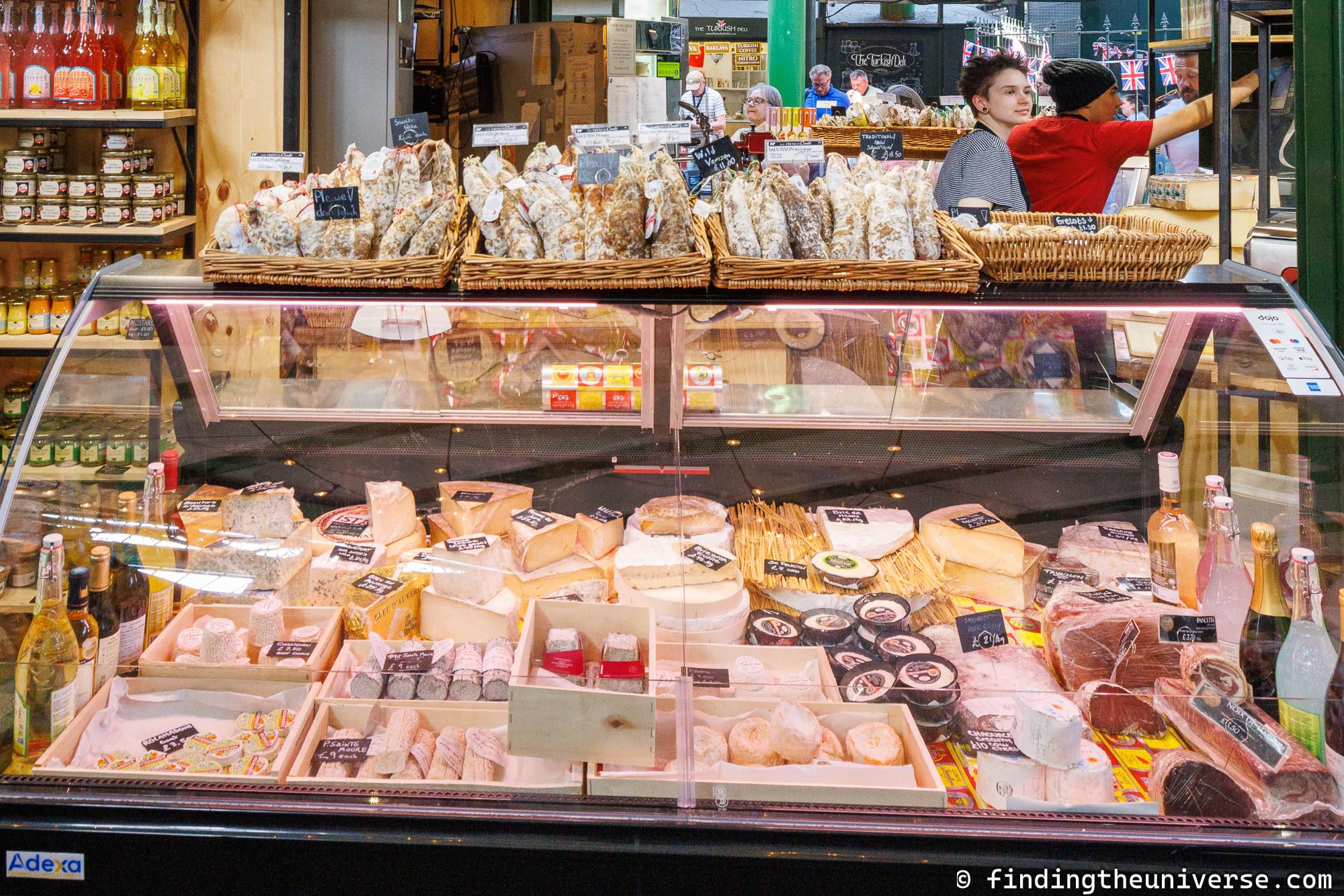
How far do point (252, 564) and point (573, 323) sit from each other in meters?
1.09

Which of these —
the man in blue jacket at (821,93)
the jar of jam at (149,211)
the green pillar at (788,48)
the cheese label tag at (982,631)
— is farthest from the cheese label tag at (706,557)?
the green pillar at (788,48)

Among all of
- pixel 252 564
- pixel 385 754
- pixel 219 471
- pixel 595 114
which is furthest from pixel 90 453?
Result: pixel 595 114

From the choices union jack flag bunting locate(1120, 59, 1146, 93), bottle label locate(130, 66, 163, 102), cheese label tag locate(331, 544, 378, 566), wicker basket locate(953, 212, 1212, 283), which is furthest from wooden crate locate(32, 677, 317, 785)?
A: union jack flag bunting locate(1120, 59, 1146, 93)

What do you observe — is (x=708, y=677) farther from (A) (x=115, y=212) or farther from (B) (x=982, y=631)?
(A) (x=115, y=212)

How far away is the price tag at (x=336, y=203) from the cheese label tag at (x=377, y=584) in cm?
83

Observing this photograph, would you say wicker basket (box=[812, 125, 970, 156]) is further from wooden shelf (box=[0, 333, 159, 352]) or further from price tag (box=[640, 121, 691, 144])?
wooden shelf (box=[0, 333, 159, 352])

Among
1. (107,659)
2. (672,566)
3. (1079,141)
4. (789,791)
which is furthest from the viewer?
(1079,141)

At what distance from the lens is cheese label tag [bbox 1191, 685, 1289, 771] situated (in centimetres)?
178

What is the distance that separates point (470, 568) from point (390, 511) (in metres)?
0.37

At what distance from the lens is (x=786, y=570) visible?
8.34ft

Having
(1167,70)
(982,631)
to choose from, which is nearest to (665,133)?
(982,631)

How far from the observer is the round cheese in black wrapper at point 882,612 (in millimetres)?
2377

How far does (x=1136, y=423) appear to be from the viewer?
9.15ft

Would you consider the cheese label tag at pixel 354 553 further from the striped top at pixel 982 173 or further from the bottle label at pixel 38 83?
the bottle label at pixel 38 83
